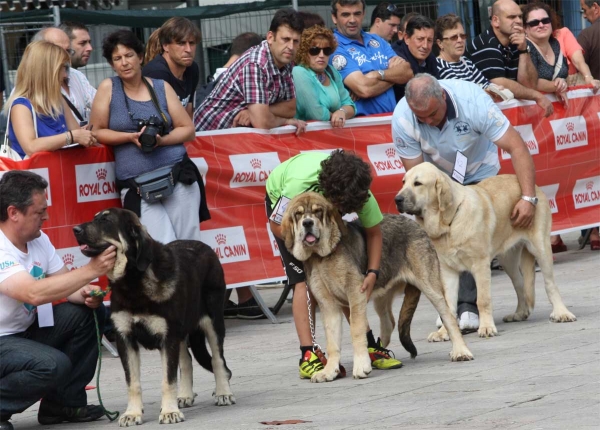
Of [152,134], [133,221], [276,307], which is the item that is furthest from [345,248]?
[276,307]

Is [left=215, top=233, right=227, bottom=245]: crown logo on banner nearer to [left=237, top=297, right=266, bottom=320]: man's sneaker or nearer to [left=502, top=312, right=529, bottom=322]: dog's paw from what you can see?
[left=237, top=297, right=266, bottom=320]: man's sneaker

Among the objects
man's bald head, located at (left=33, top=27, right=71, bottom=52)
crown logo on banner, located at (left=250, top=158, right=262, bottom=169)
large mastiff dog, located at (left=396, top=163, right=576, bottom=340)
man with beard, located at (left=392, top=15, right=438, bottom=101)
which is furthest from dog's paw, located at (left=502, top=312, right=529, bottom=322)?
man's bald head, located at (left=33, top=27, right=71, bottom=52)

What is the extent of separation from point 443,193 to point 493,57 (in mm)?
3867

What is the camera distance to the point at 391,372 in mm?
7402

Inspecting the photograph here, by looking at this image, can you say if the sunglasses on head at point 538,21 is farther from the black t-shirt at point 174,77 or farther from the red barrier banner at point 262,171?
the black t-shirt at point 174,77

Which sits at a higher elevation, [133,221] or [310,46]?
[310,46]

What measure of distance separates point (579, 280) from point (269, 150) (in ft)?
11.0

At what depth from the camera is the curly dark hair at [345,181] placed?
682 cm

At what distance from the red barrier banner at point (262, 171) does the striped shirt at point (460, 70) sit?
0.73 m

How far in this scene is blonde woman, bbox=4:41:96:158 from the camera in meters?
8.41

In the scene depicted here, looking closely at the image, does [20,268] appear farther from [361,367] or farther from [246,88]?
[246,88]

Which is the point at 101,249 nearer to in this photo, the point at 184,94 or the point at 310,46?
the point at 184,94

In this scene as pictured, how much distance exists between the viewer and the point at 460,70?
36.9 ft

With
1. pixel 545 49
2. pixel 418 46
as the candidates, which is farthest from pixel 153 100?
pixel 545 49
